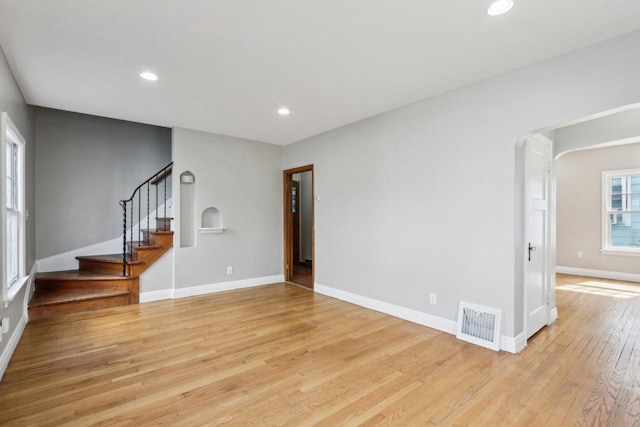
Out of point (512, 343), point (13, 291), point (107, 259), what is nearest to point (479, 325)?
point (512, 343)

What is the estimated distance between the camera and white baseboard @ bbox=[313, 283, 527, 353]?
289cm

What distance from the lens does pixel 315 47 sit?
96.5 inches

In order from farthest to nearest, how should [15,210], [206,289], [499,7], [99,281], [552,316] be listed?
Answer: 1. [206,289]
2. [99,281]
3. [552,316]
4. [15,210]
5. [499,7]

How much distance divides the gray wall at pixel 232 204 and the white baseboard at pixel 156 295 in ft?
0.57

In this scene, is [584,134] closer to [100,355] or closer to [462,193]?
[462,193]

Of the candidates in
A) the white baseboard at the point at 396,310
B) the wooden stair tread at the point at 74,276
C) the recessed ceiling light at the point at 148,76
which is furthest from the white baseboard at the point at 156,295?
the recessed ceiling light at the point at 148,76

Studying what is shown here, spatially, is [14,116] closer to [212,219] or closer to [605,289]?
[212,219]

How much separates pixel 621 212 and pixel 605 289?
1882 millimetres

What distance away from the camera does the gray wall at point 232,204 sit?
15.8ft

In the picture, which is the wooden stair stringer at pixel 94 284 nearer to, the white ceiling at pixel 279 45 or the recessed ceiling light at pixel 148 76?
the white ceiling at pixel 279 45

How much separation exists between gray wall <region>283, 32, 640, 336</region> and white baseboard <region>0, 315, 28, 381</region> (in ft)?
12.0

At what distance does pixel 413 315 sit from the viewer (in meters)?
3.66

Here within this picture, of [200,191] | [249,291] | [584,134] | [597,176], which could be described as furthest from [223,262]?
[597,176]

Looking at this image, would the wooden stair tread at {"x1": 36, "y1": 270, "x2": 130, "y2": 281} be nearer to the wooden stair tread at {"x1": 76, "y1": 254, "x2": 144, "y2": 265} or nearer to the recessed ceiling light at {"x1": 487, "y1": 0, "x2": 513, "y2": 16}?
Result: the wooden stair tread at {"x1": 76, "y1": 254, "x2": 144, "y2": 265}
